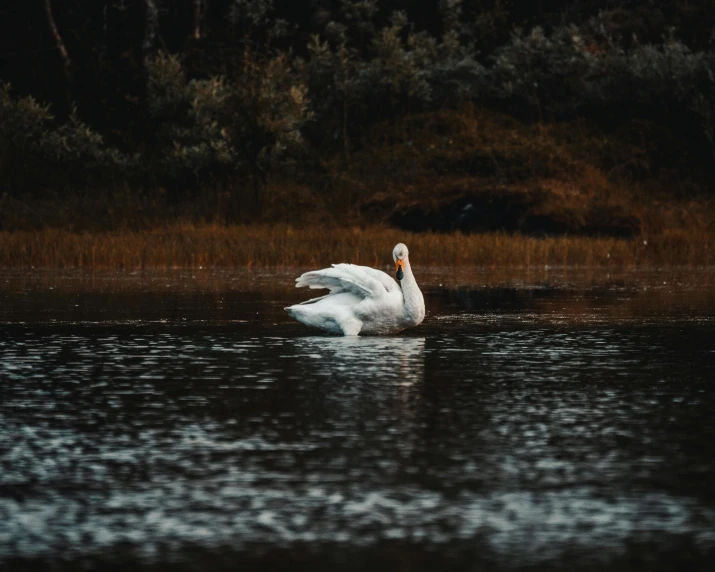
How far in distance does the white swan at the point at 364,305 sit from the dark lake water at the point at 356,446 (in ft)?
1.12

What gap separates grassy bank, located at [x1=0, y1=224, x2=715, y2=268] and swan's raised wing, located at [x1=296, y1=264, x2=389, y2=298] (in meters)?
14.3

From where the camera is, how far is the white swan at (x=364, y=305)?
16.7 m

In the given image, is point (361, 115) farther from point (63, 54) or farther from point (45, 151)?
point (45, 151)

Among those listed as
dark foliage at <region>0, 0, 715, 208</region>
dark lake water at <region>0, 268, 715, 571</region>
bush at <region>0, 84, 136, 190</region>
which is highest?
dark foliage at <region>0, 0, 715, 208</region>

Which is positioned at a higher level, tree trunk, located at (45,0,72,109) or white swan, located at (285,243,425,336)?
tree trunk, located at (45,0,72,109)

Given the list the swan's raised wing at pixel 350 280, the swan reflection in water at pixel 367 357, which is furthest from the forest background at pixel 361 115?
the swan reflection in water at pixel 367 357

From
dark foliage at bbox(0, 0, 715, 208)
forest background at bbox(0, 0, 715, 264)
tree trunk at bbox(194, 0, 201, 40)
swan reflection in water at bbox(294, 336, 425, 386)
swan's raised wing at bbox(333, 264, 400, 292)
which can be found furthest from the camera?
tree trunk at bbox(194, 0, 201, 40)

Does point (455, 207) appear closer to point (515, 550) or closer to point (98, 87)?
point (98, 87)

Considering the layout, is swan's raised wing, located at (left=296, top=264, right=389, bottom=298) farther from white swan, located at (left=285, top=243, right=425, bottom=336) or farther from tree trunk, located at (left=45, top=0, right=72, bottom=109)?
tree trunk, located at (left=45, top=0, right=72, bottom=109)

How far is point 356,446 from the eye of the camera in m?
9.27

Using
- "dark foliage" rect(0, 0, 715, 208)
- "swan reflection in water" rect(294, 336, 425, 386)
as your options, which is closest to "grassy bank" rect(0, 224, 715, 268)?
"dark foliage" rect(0, 0, 715, 208)

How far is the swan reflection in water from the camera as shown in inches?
518

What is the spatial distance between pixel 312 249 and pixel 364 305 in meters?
16.3

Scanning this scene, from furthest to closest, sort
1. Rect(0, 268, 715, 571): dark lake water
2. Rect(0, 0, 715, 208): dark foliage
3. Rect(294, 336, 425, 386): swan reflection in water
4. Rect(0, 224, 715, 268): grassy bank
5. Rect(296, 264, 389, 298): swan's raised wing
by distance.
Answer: Rect(0, 0, 715, 208): dark foliage → Rect(0, 224, 715, 268): grassy bank → Rect(296, 264, 389, 298): swan's raised wing → Rect(294, 336, 425, 386): swan reflection in water → Rect(0, 268, 715, 571): dark lake water
